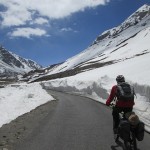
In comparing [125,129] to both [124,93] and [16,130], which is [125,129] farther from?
[16,130]

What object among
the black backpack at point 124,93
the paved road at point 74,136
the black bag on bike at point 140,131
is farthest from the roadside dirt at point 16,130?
the black bag on bike at point 140,131

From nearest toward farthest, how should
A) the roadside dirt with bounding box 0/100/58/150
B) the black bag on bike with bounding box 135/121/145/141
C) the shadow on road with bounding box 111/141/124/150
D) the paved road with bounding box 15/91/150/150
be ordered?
1. the black bag on bike with bounding box 135/121/145/141
2. the shadow on road with bounding box 111/141/124/150
3. the paved road with bounding box 15/91/150/150
4. the roadside dirt with bounding box 0/100/58/150

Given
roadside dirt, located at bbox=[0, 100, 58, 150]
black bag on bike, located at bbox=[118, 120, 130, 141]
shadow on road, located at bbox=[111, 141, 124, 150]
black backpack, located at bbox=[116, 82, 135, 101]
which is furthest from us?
roadside dirt, located at bbox=[0, 100, 58, 150]

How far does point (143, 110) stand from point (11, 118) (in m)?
6.49

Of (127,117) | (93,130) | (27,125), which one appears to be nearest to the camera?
(127,117)

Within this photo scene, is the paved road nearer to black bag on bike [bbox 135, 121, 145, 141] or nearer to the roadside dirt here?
the roadside dirt

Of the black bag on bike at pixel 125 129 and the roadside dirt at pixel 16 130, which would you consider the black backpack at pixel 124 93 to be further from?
the roadside dirt at pixel 16 130

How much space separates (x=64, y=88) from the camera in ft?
182

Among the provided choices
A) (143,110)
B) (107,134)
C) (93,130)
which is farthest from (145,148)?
(143,110)

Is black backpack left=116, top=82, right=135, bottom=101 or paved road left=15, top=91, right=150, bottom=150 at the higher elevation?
black backpack left=116, top=82, right=135, bottom=101

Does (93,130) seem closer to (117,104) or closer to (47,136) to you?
(47,136)

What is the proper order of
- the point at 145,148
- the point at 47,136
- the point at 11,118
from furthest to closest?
1. the point at 11,118
2. the point at 47,136
3. the point at 145,148

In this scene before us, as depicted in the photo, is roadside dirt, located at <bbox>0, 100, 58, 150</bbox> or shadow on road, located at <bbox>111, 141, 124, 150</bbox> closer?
shadow on road, located at <bbox>111, 141, 124, 150</bbox>

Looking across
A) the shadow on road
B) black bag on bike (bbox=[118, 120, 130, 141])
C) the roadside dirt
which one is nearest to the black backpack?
black bag on bike (bbox=[118, 120, 130, 141])
